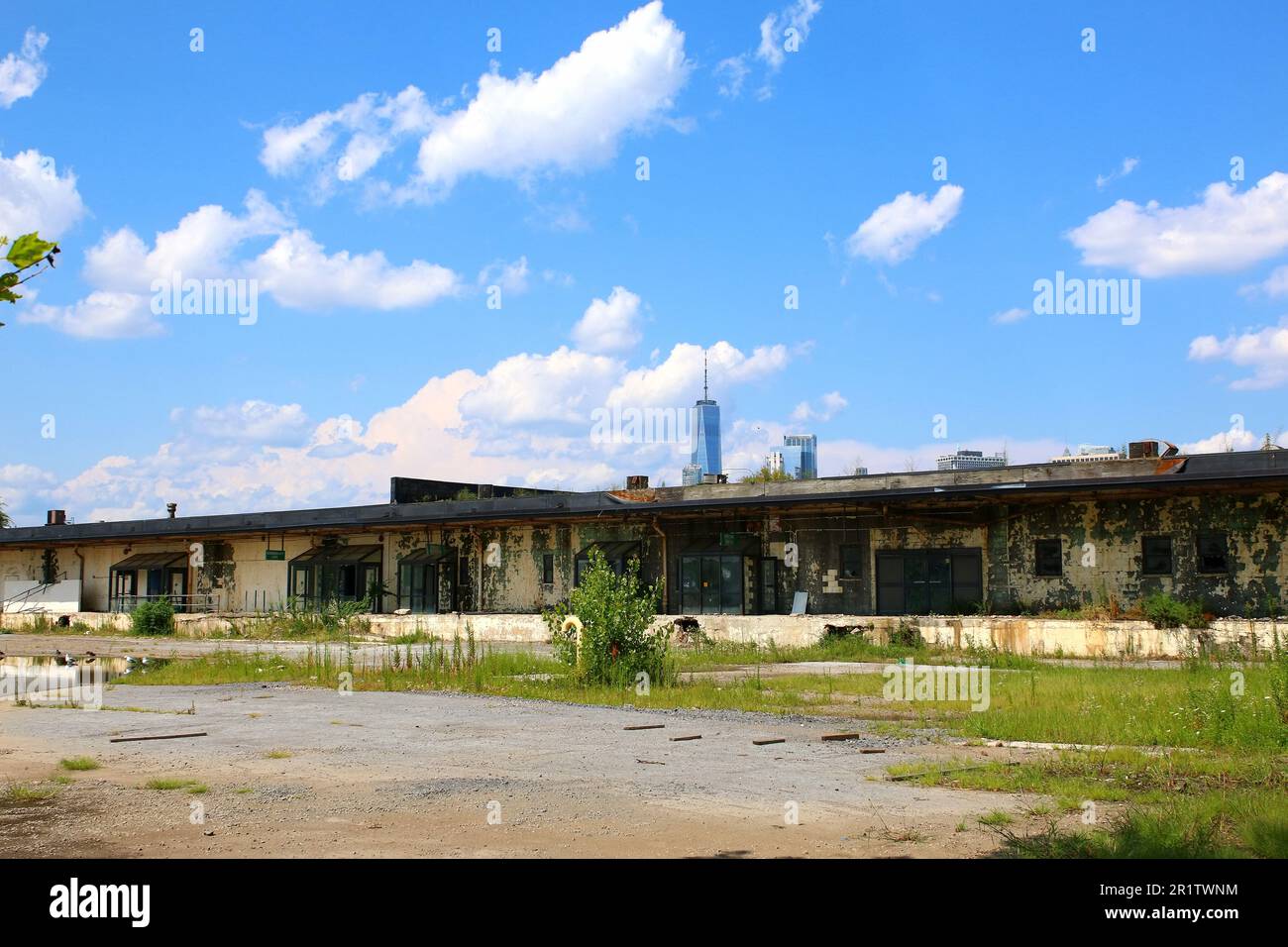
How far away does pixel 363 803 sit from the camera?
8195 millimetres

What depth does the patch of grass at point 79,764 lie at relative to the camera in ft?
32.2

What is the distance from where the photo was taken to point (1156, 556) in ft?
81.5

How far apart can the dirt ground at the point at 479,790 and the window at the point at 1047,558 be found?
14.9 meters

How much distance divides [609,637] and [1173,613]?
12.0 m

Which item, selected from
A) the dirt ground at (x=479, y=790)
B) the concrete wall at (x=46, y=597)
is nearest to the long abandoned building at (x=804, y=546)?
the concrete wall at (x=46, y=597)

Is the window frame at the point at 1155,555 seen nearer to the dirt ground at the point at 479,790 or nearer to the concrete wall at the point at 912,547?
the concrete wall at the point at 912,547

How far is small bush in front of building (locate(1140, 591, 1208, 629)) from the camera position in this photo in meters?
21.4

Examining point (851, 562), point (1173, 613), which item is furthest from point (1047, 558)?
point (851, 562)

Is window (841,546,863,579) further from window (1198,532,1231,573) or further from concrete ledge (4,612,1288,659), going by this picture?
window (1198,532,1231,573)

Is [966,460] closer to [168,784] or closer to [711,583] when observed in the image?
[711,583]

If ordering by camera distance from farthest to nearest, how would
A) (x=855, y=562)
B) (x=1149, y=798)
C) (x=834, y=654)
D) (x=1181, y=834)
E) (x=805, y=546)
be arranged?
(x=805, y=546)
(x=855, y=562)
(x=834, y=654)
(x=1149, y=798)
(x=1181, y=834)

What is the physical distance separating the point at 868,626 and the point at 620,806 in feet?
56.0

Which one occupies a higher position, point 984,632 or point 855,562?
point 855,562
